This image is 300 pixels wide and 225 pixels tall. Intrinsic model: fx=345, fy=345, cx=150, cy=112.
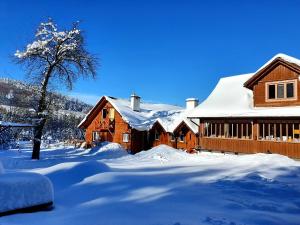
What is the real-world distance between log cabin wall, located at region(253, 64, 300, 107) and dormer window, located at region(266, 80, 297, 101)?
0.20 meters

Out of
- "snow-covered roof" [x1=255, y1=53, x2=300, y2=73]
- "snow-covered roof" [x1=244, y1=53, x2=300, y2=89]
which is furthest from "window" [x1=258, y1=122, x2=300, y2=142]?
"snow-covered roof" [x1=255, y1=53, x2=300, y2=73]

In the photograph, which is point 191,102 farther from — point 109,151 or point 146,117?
point 109,151

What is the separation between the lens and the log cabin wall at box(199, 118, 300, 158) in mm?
22688

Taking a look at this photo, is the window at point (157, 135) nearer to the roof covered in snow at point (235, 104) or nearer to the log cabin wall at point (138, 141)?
the log cabin wall at point (138, 141)

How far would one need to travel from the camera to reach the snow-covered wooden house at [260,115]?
23.1m

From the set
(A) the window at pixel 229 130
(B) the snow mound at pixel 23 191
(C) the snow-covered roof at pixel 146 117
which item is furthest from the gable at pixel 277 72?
(B) the snow mound at pixel 23 191

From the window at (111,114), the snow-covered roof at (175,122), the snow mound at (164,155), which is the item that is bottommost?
the snow mound at (164,155)

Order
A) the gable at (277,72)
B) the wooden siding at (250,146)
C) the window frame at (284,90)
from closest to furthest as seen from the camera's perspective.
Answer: the wooden siding at (250,146) → the window frame at (284,90) → the gable at (277,72)

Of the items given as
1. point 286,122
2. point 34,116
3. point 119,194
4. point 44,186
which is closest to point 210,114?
point 286,122

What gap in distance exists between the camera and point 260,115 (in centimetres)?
2388

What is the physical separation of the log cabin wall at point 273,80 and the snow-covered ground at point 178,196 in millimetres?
5532

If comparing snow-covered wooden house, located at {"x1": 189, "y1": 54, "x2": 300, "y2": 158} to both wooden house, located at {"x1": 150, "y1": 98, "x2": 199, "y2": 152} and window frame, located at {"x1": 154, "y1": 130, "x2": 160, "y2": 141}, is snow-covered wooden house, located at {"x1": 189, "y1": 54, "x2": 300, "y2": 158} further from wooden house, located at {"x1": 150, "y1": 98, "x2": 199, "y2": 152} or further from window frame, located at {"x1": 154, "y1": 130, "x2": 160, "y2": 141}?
window frame, located at {"x1": 154, "y1": 130, "x2": 160, "y2": 141}

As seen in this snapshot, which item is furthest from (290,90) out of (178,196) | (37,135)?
(37,135)

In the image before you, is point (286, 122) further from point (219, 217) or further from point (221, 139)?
point (219, 217)
